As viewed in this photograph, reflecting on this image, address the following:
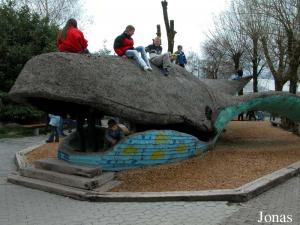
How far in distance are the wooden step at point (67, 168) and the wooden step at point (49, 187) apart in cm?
36

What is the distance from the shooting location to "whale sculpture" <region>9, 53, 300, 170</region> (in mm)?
8375

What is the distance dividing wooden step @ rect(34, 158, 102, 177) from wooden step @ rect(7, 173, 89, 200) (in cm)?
36

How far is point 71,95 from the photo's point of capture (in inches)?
324

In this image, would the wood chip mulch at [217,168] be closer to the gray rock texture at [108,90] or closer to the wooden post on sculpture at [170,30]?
the gray rock texture at [108,90]

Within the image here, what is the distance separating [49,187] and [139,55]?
11.0ft

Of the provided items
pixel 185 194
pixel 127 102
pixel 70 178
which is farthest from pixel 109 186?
pixel 127 102

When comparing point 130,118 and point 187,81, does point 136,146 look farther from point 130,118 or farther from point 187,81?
point 187,81

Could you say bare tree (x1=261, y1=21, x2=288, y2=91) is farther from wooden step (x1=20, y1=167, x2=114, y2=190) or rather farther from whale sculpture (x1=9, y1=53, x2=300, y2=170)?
wooden step (x1=20, y1=167, x2=114, y2=190)

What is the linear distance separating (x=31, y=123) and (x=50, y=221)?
1371cm

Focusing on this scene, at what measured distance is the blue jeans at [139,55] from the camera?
9.87 meters

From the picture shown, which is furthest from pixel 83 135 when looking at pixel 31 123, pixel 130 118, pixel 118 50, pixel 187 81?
pixel 31 123

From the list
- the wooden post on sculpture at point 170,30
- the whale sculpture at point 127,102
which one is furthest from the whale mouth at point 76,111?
the wooden post on sculpture at point 170,30

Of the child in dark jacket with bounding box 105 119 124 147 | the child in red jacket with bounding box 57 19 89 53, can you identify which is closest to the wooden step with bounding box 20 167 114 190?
the child in dark jacket with bounding box 105 119 124 147

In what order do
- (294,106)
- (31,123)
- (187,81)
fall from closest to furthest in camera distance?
(187,81) < (294,106) < (31,123)
